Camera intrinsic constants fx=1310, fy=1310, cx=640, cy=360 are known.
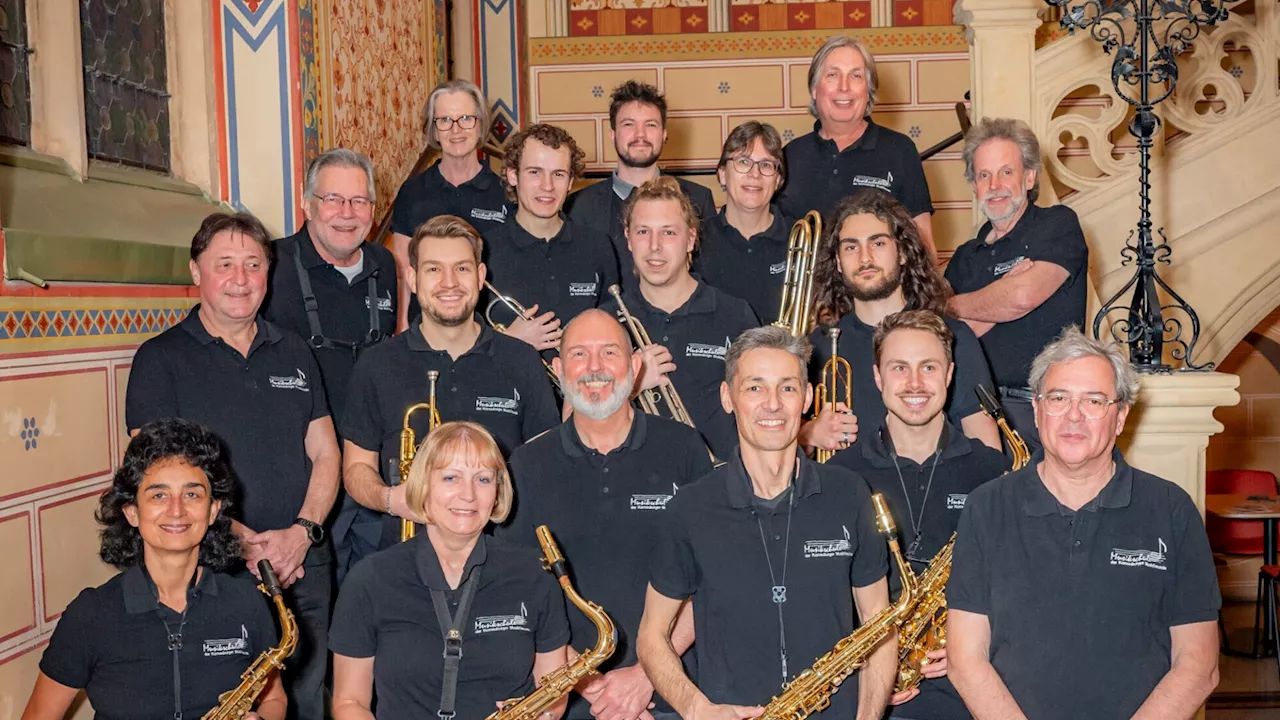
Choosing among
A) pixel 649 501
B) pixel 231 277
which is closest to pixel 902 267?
pixel 649 501

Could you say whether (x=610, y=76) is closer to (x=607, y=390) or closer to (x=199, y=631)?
(x=607, y=390)

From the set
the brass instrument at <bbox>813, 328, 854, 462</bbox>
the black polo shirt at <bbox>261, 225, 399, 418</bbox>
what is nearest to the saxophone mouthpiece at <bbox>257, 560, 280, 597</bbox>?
the black polo shirt at <bbox>261, 225, 399, 418</bbox>

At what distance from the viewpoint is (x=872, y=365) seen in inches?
146

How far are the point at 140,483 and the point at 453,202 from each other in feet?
6.10

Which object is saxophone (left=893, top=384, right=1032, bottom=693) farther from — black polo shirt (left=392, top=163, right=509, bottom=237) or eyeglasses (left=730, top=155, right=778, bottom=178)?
black polo shirt (left=392, top=163, right=509, bottom=237)

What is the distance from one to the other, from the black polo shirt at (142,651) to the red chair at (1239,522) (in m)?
6.71

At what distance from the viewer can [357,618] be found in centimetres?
293

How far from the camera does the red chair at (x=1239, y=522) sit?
805 centimetres

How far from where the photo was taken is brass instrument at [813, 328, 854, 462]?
3689 millimetres

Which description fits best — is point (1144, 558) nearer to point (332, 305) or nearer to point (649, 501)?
point (649, 501)

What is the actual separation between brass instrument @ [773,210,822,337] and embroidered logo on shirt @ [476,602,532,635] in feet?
4.77

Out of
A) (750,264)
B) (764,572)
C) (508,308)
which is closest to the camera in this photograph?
(764,572)

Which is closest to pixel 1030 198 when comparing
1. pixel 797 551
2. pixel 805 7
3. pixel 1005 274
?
pixel 1005 274

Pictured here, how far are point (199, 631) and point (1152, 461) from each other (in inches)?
113
